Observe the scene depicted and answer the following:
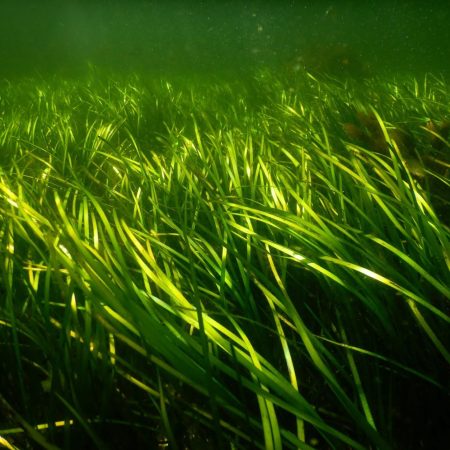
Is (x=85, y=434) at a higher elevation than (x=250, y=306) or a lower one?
lower

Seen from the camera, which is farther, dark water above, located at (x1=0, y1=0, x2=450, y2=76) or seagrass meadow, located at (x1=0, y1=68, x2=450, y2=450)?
dark water above, located at (x1=0, y1=0, x2=450, y2=76)

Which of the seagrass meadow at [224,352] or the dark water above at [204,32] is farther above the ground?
the dark water above at [204,32]

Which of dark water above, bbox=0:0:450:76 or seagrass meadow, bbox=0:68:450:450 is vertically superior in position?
dark water above, bbox=0:0:450:76

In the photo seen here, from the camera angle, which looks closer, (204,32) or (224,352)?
(224,352)

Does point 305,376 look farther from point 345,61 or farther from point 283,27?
point 283,27

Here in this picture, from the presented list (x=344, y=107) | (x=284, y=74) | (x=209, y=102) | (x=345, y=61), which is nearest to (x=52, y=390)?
(x=344, y=107)

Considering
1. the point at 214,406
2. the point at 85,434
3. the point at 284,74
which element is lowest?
the point at 85,434

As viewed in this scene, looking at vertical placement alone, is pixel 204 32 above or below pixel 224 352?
above

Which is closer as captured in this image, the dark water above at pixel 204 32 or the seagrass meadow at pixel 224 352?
the seagrass meadow at pixel 224 352
